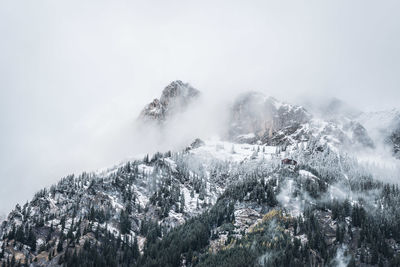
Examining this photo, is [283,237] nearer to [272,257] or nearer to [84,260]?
[272,257]

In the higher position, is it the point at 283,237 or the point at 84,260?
the point at 283,237

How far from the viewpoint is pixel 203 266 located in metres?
186

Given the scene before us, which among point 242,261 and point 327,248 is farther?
point 327,248

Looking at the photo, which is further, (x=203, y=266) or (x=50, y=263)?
(x=50, y=263)

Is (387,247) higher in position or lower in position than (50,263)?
higher

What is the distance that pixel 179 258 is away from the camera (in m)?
195

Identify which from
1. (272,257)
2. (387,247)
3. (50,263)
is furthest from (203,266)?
(387,247)

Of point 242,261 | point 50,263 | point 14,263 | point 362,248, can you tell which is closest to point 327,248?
point 362,248

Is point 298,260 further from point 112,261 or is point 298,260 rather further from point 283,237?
point 112,261

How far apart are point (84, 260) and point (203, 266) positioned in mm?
56625

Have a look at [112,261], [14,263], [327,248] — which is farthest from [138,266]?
[327,248]

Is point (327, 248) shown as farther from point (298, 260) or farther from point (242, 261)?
point (242, 261)

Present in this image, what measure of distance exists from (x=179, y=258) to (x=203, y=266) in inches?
571

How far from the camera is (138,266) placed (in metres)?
193
